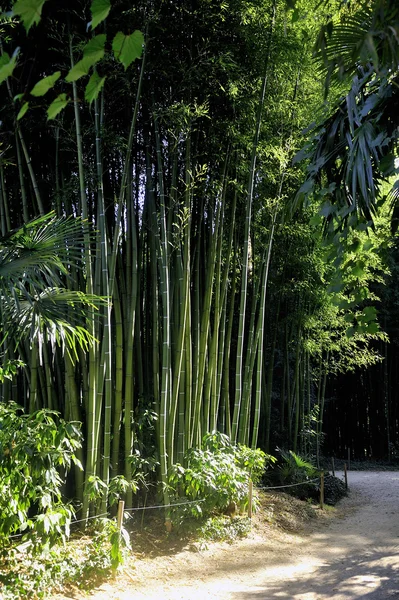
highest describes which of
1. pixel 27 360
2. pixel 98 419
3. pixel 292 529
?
pixel 27 360

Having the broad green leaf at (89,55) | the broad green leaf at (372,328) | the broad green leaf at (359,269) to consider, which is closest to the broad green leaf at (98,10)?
the broad green leaf at (89,55)

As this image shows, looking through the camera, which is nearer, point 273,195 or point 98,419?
point 98,419

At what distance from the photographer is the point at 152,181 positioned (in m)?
4.74

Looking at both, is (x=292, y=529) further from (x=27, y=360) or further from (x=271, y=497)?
(x=27, y=360)

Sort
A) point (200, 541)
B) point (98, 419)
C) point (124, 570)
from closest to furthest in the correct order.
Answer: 1. point (124, 570)
2. point (98, 419)
3. point (200, 541)

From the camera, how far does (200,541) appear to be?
4.24 m

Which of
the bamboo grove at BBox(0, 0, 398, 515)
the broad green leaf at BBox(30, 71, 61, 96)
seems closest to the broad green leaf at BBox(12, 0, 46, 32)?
the broad green leaf at BBox(30, 71, 61, 96)

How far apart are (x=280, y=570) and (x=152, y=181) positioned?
3.03m

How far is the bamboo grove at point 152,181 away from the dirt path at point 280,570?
2.06 feet

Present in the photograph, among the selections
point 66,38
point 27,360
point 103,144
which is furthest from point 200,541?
point 66,38

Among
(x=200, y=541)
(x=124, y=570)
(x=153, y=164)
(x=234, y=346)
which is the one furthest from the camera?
(x=234, y=346)

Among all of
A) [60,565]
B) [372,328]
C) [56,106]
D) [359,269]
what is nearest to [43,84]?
[56,106]

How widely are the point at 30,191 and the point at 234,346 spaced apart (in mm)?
3547

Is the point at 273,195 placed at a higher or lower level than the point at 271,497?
higher
